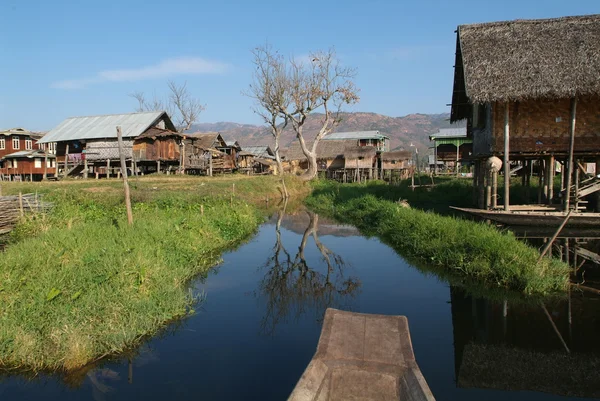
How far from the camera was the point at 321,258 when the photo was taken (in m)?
13.3

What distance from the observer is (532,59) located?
13.6m

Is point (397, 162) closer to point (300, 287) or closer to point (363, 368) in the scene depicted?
point (300, 287)

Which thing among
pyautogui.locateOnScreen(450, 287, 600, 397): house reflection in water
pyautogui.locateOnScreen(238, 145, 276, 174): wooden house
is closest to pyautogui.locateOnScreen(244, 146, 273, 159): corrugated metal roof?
pyautogui.locateOnScreen(238, 145, 276, 174): wooden house

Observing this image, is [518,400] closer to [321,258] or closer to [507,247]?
[507,247]

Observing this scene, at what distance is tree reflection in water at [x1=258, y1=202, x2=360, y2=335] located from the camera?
870cm

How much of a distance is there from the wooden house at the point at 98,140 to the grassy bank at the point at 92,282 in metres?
17.8

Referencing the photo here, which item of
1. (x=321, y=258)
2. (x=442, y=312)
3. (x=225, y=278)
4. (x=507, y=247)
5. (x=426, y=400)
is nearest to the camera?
(x=426, y=400)

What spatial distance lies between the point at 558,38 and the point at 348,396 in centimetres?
1408

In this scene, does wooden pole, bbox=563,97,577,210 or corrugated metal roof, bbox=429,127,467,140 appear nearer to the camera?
wooden pole, bbox=563,97,577,210

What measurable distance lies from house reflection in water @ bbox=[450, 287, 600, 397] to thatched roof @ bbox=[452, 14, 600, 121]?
23.0 feet

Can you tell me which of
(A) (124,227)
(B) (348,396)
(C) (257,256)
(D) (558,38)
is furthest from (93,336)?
(D) (558,38)

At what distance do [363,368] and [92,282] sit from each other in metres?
5.26

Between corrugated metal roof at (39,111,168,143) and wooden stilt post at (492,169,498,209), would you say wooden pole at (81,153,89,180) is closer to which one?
corrugated metal roof at (39,111,168,143)

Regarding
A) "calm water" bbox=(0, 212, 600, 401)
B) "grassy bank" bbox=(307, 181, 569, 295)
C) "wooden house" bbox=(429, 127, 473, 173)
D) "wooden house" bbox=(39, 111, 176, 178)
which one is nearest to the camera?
"calm water" bbox=(0, 212, 600, 401)
